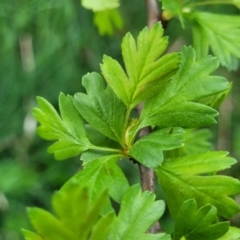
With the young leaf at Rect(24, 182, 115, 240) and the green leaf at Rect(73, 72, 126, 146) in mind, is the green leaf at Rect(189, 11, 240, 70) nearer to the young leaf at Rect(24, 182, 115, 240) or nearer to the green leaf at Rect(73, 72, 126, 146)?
the green leaf at Rect(73, 72, 126, 146)

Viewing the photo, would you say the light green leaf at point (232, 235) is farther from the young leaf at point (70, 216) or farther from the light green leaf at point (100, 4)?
the light green leaf at point (100, 4)

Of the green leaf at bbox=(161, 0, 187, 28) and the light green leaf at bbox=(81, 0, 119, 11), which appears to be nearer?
the green leaf at bbox=(161, 0, 187, 28)

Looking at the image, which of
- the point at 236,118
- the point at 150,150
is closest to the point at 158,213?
the point at 150,150

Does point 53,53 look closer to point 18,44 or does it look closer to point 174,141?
point 18,44

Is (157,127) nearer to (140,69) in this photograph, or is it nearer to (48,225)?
(140,69)

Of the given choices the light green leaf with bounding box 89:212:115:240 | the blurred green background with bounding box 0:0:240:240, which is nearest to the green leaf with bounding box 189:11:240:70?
the light green leaf with bounding box 89:212:115:240
